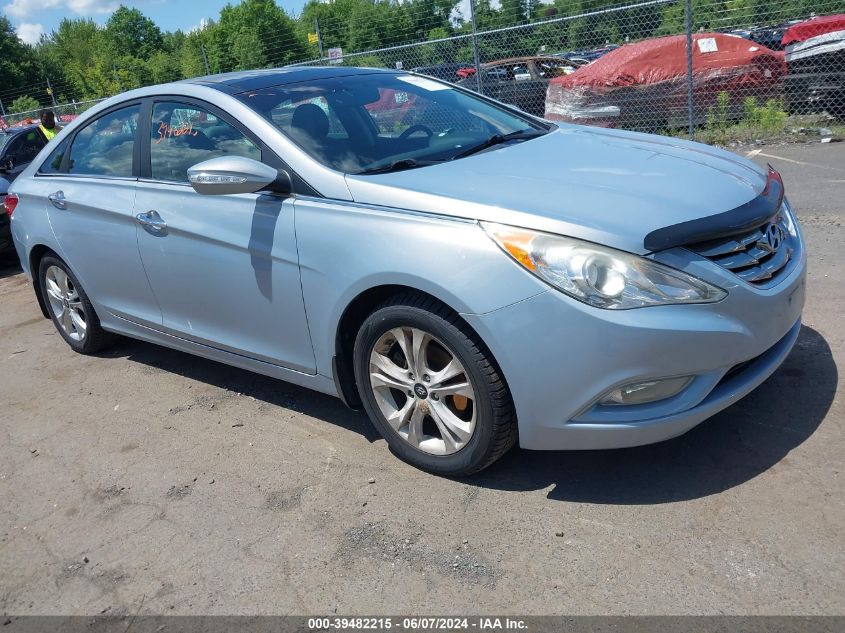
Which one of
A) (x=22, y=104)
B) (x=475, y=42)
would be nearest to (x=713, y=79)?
(x=475, y=42)

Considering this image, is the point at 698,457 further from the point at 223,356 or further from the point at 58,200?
the point at 58,200

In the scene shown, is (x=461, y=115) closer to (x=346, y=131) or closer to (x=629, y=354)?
(x=346, y=131)

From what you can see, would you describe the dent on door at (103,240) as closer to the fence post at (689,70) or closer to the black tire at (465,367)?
the black tire at (465,367)

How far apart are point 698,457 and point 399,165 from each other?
1770 mm

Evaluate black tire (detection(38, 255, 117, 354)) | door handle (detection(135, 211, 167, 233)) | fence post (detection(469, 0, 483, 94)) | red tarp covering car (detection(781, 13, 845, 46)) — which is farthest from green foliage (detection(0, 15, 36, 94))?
door handle (detection(135, 211, 167, 233))

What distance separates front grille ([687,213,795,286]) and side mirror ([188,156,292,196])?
1.76 metres

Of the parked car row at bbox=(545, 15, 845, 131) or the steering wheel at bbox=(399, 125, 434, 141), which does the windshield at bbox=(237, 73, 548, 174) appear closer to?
the steering wheel at bbox=(399, 125, 434, 141)

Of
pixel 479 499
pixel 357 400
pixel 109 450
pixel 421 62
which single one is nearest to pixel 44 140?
pixel 421 62

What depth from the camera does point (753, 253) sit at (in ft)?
9.75

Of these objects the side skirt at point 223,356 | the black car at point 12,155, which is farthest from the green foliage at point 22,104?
the side skirt at point 223,356

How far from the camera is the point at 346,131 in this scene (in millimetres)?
3760

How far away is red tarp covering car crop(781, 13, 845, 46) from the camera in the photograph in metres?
11.5

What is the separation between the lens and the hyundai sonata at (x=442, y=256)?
2.75 metres

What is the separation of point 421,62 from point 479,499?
12.2m
